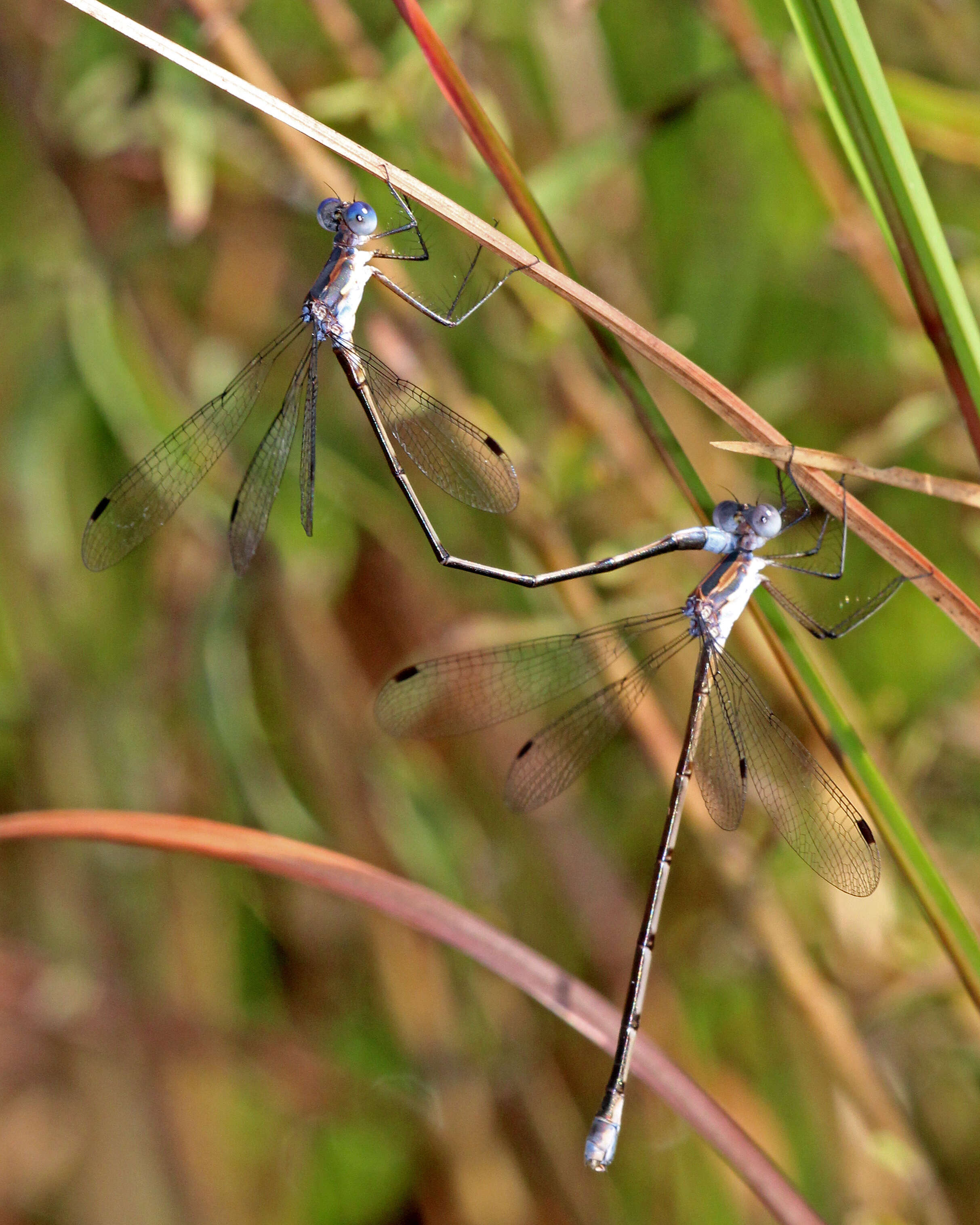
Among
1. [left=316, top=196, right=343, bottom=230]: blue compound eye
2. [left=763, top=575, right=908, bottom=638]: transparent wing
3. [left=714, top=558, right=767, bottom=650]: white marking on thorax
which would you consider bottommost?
[left=763, top=575, right=908, bottom=638]: transparent wing

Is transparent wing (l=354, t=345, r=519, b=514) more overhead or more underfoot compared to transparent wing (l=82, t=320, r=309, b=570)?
more underfoot

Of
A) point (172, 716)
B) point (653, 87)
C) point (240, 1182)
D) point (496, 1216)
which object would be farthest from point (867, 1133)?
point (653, 87)

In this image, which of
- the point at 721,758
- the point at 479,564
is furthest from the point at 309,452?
the point at 721,758

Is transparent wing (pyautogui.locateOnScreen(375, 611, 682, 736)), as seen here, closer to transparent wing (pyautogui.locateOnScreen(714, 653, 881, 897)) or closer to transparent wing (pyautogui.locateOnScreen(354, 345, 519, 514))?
transparent wing (pyautogui.locateOnScreen(714, 653, 881, 897))

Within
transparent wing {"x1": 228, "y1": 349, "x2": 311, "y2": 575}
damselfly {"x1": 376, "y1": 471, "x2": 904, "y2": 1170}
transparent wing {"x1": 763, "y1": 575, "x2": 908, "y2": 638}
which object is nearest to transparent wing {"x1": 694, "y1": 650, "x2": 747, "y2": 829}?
damselfly {"x1": 376, "y1": 471, "x2": 904, "y2": 1170}

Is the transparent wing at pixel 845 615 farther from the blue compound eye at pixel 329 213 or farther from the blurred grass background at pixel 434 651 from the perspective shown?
the blue compound eye at pixel 329 213
